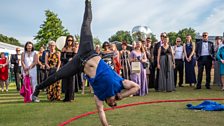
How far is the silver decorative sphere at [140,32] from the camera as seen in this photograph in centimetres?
1575

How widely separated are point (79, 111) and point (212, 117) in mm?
2937

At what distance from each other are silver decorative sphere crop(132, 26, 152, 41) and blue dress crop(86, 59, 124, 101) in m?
11.2

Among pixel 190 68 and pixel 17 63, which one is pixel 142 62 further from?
pixel 17 63

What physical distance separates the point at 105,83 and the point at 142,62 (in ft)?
19.2

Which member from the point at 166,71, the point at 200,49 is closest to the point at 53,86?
the point at 166,71

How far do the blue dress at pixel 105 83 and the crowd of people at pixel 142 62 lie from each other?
403 centimetres

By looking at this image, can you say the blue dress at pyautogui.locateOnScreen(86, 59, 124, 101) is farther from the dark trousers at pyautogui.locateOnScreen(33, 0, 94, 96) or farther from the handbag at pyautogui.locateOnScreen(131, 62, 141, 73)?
the handbag at pyautogui.locateOnScreen(131, 62, 141, 73)

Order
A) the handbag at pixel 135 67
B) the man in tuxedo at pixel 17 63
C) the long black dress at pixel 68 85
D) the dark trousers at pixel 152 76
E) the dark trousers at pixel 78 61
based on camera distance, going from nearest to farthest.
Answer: the dark trousers at pixel 78 61 < the long black dress at pixel 68 85 < the handbag at pixel 135 67 < the dark trousers at pixel 152 76 < the man in tuxedo at pixel 17 63

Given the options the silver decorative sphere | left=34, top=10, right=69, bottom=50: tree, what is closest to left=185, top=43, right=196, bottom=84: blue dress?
the silver decorative sphere

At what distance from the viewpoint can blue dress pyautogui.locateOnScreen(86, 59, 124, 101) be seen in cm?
433

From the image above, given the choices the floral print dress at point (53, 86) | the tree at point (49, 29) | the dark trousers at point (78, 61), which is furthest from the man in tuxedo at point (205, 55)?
the tree at point (49, 29)

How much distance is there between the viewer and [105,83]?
4.38 meters

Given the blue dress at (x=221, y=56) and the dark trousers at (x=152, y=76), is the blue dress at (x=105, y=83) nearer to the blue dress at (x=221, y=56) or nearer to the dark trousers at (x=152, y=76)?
the blue dress at (x=221, y=56)

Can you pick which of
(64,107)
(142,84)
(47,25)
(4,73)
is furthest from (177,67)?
(47,25)
